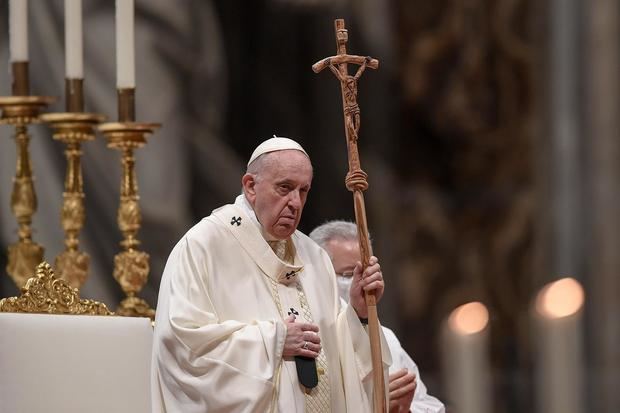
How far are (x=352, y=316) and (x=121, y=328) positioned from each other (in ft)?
3.11

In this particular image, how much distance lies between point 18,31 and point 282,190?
1.60 m

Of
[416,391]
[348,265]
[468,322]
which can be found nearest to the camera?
[468,322]

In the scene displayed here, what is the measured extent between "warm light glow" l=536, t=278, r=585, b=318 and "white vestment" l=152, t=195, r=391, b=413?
0.90 m

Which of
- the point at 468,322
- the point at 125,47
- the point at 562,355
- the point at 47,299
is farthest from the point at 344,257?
the point at 562,355

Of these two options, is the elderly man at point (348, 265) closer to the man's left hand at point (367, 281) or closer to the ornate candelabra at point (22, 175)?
the man's left hand at point (367, 281)

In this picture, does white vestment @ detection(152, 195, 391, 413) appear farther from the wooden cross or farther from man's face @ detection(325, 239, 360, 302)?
man's face @ detection(325, 239, 360, 302)

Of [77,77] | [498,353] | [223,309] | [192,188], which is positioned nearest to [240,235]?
[223,309]

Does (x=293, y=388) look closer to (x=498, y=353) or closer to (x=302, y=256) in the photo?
(x=302, y=256)

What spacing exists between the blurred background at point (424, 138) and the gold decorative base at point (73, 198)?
59.4 inches

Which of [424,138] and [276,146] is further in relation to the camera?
[424,138]

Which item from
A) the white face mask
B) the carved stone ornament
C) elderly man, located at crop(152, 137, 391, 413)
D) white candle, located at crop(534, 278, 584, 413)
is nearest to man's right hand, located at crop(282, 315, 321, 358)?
elderly man, located at crop(152, 137, 391, 413)

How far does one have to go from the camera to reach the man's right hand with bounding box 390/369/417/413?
6617mm

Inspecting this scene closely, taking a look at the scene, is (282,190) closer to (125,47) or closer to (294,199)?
(294,199)

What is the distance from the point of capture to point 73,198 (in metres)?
7.09
